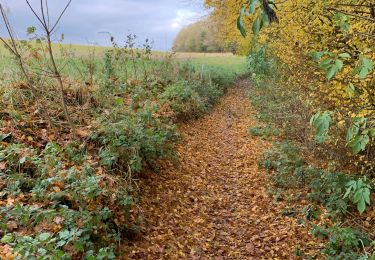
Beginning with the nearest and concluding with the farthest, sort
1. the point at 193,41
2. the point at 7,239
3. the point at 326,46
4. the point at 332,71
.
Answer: the point at 332,71
the point at 7,239
the point at 326,46
the point at 193,41

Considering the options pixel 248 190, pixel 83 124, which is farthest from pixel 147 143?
pixel 248 190

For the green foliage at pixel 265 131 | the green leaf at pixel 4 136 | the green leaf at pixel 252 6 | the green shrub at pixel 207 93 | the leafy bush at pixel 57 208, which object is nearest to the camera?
the green leaf at pixel 252 6

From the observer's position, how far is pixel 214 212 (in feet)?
19.3

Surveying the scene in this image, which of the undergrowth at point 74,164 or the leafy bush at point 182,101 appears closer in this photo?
the undergrowth at point 74,164

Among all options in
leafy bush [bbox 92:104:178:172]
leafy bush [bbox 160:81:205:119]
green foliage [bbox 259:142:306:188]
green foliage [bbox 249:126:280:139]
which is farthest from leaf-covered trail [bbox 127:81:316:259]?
leafy bush [bbox 160:81:205:119]

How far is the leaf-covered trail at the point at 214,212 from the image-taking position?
477cm

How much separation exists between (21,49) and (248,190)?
206 inches

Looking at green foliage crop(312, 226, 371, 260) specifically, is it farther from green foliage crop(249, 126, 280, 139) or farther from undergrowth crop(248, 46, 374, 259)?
green foliage crop(249, 126, 280, 139)

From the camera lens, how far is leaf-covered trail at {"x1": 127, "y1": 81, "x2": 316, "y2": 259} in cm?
477

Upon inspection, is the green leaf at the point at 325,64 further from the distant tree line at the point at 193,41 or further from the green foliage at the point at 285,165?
the distant tree line at the point at 193,41

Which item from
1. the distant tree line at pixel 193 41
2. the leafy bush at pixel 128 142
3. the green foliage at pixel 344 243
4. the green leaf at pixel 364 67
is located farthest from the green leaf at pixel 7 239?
the distant tree line at pixel 193 41

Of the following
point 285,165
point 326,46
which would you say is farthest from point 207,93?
point 326,46

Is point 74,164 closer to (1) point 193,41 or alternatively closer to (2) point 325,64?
(2) point 325,64

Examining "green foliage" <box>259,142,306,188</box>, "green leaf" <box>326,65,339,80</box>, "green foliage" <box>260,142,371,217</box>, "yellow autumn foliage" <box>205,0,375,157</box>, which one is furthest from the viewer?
"green foliage" <box>259,142,306,188</box>
